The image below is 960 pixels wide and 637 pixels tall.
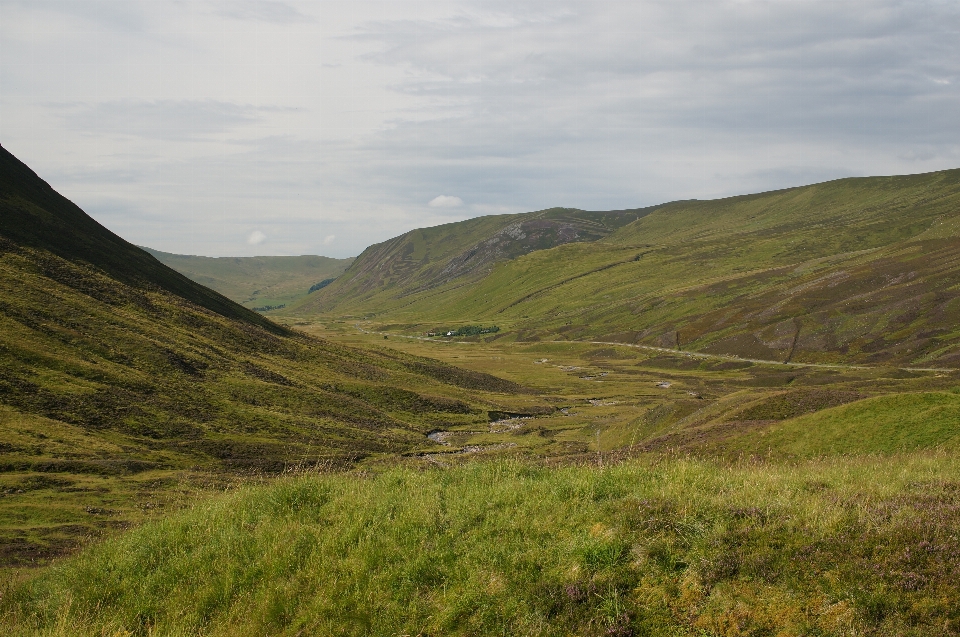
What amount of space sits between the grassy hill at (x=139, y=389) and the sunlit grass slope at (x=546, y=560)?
21.8 metres

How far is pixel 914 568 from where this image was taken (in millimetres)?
11211

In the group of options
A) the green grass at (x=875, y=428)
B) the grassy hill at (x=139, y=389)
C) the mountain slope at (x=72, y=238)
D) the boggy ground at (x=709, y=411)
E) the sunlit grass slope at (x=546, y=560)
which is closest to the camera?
the sunlit grass slope at (x=546, y=560)

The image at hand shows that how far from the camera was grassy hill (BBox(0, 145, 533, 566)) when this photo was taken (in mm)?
53219

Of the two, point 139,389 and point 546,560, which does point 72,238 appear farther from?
point 546,560

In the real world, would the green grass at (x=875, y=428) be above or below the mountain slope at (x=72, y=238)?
below

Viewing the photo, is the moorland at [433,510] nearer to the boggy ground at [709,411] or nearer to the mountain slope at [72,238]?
the boggy ground at [709,411]

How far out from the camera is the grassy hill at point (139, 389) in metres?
53.2

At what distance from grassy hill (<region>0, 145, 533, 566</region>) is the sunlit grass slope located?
21840 mm

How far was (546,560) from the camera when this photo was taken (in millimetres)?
13336

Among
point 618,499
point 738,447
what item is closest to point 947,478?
point 618,499

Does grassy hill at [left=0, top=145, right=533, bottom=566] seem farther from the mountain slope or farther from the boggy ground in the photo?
the boggy ground

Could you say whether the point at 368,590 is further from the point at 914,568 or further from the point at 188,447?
the point at 188,447

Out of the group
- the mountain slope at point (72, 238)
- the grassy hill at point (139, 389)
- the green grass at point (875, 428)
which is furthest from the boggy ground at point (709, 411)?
the mountain slope at point (72, 238)

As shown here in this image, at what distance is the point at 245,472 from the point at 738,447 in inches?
1844
